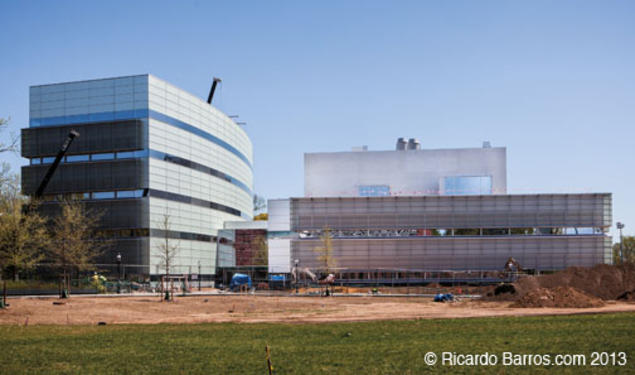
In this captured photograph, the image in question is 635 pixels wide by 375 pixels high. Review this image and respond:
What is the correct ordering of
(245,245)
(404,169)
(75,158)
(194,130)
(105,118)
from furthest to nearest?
1. (404,169)
2. (245,245)
3. (194,130)
4. (75,158)
5. (105,118)

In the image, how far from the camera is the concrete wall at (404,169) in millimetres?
102875

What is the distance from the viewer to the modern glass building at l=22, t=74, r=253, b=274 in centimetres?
8244

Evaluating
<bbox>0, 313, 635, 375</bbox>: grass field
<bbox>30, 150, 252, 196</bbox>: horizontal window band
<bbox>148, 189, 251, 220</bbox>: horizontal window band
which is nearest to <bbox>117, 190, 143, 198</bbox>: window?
<bbox>148, 189, 251, 220</bbox>: horizontal window band

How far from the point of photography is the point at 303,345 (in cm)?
2014

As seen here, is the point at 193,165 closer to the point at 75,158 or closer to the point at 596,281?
the point at 75,158

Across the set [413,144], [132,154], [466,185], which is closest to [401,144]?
[413,144]

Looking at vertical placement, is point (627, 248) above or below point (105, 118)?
below

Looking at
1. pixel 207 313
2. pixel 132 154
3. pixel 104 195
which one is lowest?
pixel 207 313

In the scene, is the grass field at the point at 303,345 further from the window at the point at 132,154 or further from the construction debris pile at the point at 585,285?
the window at the point at 132,154

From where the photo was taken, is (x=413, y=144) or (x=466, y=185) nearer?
(x=466, y=185)

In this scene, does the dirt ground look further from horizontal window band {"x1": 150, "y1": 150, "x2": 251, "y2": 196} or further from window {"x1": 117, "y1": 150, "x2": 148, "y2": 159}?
horizontal window band {"x1": 150, "y1": 150, "x2": 251, "y2": 196}

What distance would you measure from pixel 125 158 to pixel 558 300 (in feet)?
200

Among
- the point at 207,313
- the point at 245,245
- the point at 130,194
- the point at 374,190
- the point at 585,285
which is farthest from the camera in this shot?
the point at 374,190

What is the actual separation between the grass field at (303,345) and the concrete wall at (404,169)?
3011 inches
